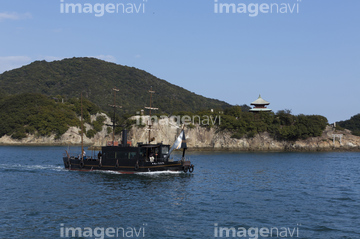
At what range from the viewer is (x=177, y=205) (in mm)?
28703

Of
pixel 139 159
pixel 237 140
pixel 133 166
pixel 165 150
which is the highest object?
pixel 237 140

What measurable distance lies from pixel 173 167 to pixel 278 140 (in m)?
70.8

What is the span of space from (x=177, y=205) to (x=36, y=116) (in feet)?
459

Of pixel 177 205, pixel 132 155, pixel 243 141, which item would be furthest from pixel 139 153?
pixel 243 141

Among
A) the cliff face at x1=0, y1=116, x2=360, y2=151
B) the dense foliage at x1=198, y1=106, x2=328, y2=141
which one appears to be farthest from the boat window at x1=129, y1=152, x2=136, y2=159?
the dense foliage at x1=198, y1=106, x2=328, y2=141

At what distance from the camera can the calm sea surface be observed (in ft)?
72.1

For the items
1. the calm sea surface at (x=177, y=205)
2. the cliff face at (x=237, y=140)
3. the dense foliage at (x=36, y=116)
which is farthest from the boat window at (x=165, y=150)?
the dense foliage at (x=36, y=116)

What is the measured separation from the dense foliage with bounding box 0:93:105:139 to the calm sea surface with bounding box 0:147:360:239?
368 feet

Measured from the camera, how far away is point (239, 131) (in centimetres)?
10931

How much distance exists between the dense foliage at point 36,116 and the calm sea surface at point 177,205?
112 meters

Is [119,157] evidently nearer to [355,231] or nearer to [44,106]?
[355,231]

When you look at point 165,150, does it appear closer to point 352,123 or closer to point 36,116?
point 36,116

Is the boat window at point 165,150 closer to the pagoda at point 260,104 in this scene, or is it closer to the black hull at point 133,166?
the black hull at point 133,166

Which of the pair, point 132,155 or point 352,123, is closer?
point 132,155
